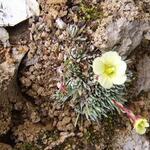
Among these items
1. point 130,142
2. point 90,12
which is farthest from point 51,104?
point 90,12

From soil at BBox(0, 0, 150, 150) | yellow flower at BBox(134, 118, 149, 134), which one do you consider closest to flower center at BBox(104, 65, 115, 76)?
yellow flower at BBox(134, 118, 149, 134)

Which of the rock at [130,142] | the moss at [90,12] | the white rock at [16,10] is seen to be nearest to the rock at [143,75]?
the rock at [130,142]

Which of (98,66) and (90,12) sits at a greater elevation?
(90,12)

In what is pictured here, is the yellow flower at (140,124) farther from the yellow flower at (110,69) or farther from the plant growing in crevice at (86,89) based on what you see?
the plant growing in crevice at (86,89)

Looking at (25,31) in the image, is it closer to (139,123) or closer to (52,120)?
(52,120)

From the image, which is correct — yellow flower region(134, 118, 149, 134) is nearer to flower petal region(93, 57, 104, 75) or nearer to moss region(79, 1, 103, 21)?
flower petal region(93, 57, 104, 75)

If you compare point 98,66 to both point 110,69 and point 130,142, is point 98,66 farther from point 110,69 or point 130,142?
point 130,142

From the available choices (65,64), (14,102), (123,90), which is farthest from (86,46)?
(14,102)
